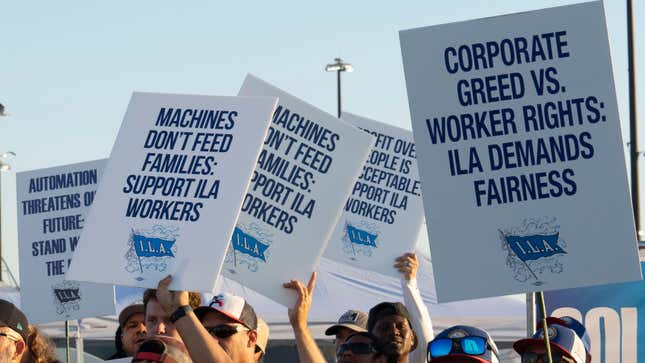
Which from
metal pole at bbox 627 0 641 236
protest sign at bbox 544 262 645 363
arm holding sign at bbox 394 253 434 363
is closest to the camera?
arm holding sign at bbox 394 253 434 363

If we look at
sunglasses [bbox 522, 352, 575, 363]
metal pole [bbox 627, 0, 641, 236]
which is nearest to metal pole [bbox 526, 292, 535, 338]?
sunglasses [bbox 522, 352, 575, 363]

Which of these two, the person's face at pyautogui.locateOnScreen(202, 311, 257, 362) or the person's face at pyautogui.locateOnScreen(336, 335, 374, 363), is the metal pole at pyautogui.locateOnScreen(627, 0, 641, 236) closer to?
the person's face at pyautogui.locateOnScreen(336, 335, 374, 363)

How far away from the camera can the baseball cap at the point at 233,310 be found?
5855 millimetres

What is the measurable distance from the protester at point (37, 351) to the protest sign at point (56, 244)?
3.37 meters

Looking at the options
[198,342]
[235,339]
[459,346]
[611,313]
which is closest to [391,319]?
[235,339]

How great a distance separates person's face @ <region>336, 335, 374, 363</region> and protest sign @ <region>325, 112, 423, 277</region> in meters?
4.03

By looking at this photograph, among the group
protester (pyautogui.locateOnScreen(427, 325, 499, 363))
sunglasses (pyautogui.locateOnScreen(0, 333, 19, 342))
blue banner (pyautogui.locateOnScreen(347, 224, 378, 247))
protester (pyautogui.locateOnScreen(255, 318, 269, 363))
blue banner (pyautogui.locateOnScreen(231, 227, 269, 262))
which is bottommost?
protester (pyautogui.locateOnScreen(427, 325, 499, 363))

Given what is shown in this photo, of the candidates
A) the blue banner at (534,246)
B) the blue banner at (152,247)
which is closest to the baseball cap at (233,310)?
the blue banner at (152,247)

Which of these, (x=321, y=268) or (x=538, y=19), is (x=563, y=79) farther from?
(x=321, y=268)

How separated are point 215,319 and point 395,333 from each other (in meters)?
1.09

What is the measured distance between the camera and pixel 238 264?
7.06 metres

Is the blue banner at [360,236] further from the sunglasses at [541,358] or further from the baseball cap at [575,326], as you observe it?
the sunglasses at [541,358]

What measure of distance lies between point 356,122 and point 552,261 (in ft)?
19.6

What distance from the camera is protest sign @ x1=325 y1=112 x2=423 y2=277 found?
1022cm
